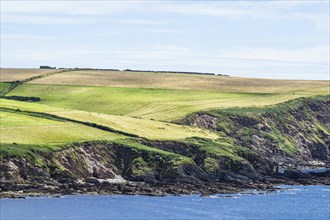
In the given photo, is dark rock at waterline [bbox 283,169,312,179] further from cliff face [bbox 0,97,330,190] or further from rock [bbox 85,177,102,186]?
rock [bbox 85,177,102,186]

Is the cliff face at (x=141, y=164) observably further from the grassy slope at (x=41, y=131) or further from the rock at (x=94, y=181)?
the grassy slope at (x=41, y=131)

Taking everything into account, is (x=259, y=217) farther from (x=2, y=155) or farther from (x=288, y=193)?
(x=2, y=155)

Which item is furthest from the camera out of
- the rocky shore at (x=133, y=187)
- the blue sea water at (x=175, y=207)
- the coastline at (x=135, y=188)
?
the rocky shore at (x=133, y=187)

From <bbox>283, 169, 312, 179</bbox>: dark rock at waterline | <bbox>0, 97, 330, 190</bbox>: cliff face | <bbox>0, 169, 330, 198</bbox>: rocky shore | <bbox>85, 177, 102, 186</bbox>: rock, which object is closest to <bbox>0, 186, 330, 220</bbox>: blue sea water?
<bbox>0, 169, 330, 198</bbox>: rocky shore

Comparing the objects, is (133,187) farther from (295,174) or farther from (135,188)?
(295,174)

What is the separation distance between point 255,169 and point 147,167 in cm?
2688

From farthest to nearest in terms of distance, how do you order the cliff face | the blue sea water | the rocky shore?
the cliff face → the rocky shore → the blue sea water

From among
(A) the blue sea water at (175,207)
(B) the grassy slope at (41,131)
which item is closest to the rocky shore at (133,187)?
(A) the blue sea water at (175,207)

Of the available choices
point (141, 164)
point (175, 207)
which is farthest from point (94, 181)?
point (175, 207)

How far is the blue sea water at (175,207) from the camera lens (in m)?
142

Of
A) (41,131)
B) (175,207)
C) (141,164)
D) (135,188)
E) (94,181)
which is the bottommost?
(175,207)

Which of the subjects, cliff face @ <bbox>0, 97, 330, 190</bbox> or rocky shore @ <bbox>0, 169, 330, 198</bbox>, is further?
cliff face @ <bbox>0, 97, 330, 190</bbox>

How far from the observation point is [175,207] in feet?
500

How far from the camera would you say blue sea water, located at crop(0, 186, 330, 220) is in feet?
467
